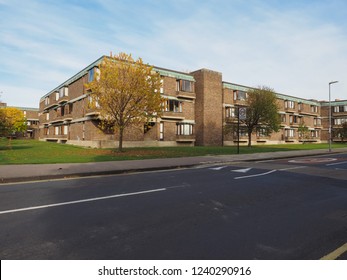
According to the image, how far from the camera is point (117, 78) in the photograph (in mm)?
21172

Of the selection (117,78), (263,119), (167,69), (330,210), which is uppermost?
(167,69)

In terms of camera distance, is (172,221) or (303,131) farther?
(303,131)

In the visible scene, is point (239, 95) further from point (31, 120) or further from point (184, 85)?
point (31, 120)

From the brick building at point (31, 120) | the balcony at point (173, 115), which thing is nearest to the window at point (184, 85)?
the balcony at point (173, 115)

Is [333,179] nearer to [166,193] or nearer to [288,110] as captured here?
[166,193]

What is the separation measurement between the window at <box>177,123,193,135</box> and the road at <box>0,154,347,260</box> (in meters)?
29.8

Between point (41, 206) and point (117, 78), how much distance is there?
55.4ft

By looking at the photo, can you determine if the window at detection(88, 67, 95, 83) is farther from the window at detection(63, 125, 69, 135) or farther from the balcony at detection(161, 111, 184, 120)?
the window at detection(63, 125, 69, 135)

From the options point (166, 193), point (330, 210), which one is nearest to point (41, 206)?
point (166, 193)

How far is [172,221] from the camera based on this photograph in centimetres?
479

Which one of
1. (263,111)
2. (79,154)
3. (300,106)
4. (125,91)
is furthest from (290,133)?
(79,154)

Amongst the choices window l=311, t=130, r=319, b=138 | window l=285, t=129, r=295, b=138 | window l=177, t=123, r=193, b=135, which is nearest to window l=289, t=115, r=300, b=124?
window l=285, t=129, r=295, b=138

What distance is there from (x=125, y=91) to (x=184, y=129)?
18161mm

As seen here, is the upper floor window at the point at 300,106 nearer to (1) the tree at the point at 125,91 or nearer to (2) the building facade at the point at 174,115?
(2) the building facade at the point at 174,115
